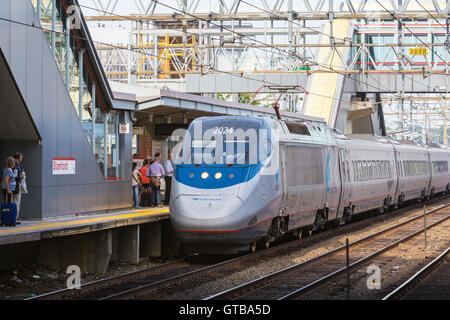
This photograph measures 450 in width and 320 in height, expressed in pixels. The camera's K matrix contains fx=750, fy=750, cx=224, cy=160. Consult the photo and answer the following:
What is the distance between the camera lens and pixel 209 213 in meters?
14.7

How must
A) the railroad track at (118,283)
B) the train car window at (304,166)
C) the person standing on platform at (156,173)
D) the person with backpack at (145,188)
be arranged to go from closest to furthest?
1. the railroad track at (118,283)
2. the train car window at (304,166)
3. the person standing on platform at (156,173)
4. the person with backpack at (145,188)

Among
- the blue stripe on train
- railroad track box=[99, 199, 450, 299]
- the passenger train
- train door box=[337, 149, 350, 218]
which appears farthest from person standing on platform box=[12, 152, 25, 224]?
train door box=[337, 149, 350, 218]

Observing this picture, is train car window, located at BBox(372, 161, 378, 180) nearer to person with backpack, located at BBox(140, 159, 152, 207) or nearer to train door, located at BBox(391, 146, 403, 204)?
train door, located at BBox(391, 146, 403, 204)

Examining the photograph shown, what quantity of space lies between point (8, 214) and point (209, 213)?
12.5 feet

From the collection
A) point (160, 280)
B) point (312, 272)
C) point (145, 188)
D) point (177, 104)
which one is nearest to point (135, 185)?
point (145, 188)

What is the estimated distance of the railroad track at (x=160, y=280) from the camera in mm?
11883

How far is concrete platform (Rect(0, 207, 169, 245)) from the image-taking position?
40.3 feet

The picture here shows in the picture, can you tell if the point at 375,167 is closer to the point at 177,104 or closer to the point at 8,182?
the point at 177,104

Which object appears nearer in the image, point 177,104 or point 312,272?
point 312,272

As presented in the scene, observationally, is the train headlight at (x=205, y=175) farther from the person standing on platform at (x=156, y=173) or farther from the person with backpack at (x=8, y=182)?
the person standing on platform at (x=156, y=173)

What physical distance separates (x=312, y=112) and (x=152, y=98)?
23340 mm

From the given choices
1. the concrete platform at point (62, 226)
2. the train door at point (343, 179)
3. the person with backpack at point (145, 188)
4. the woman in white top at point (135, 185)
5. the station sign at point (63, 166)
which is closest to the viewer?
the concrete platform at point (62, 226)

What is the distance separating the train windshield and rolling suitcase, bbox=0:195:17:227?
12.3 feet

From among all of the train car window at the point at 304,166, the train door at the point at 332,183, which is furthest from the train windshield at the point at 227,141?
the train door at the point at 332,183
